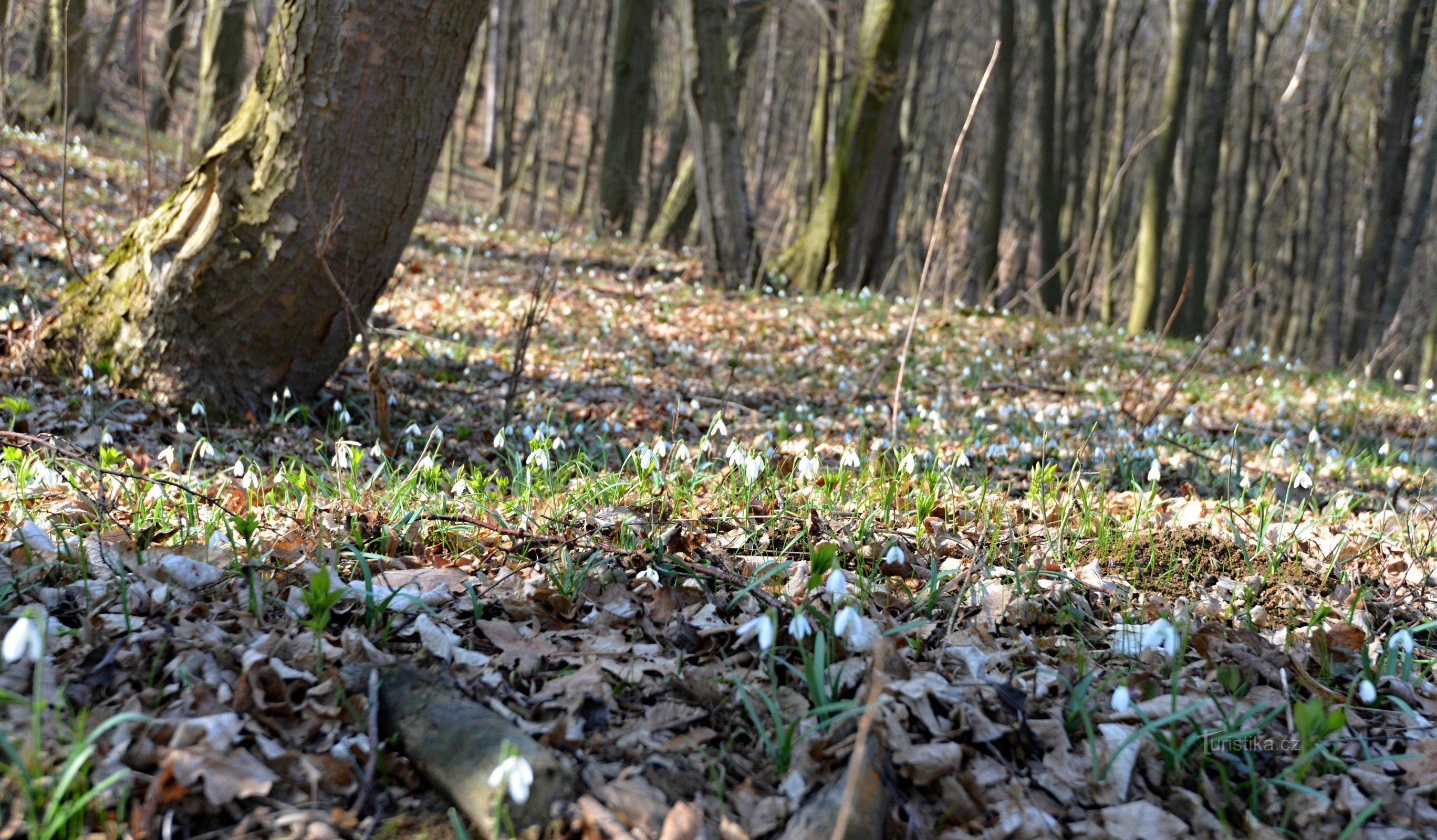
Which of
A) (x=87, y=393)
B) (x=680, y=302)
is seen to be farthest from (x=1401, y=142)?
(x=87, y=393)

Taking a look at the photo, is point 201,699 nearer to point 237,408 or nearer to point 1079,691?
point 1079,691

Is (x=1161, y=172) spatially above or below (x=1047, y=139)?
below

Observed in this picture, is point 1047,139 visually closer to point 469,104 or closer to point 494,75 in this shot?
point 494,75

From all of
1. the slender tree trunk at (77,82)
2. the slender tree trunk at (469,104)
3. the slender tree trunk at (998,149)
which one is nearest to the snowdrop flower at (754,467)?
the slender tree trunk at (998,149)

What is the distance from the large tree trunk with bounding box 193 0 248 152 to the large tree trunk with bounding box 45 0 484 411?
884cm

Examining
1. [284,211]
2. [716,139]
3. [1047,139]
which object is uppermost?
[1047,139]

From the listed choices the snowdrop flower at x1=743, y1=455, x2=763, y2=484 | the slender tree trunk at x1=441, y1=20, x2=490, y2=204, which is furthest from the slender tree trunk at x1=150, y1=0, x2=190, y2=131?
the snowdrop flower at x1=743, y1=455, x2=763, y2=484

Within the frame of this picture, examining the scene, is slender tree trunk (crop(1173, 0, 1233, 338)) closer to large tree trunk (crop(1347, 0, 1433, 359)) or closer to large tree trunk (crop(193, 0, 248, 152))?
large tree trunk (crop(1347, 0, 1433, 359))

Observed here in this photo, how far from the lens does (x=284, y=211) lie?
4699 mm

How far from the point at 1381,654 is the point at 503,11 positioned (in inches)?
743

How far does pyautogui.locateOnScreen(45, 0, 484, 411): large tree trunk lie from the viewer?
15.0 feet

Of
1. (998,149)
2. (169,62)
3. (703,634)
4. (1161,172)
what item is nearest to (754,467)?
(703,634)

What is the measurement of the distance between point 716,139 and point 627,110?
15.3ft

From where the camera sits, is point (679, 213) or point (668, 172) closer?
point (679, 213)
